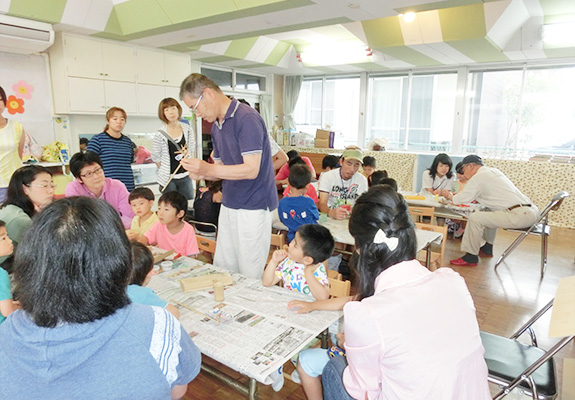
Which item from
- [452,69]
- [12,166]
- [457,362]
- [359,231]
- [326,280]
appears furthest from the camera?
[452,69]

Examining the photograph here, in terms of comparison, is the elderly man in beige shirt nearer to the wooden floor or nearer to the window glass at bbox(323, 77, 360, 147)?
the wooden floor

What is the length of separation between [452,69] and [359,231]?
23.5ft

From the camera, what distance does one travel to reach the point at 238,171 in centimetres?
214

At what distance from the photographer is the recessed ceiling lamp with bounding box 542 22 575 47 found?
5.19 m

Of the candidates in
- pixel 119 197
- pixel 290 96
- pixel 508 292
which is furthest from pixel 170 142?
pixel 290 96

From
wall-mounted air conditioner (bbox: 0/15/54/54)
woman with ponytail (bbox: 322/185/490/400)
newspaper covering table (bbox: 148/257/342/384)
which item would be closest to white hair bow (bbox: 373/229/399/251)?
woman with ponytail (bbox: 322/185/490/400)

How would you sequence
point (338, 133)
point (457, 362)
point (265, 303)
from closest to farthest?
point (457, 362) < point (265, 303) < point (338, 133)

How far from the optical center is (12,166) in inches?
139

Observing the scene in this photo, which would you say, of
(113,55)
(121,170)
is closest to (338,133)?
(113,55)

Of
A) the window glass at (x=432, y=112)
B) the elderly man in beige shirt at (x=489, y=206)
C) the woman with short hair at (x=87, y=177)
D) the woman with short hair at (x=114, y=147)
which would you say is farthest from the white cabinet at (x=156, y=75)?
the window glass at (x=432, y=112)

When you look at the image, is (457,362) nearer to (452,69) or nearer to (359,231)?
(359,231)

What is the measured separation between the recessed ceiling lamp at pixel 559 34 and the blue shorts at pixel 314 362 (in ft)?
19.7

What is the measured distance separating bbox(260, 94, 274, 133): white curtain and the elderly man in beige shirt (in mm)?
5198

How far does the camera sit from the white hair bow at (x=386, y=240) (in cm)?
120
